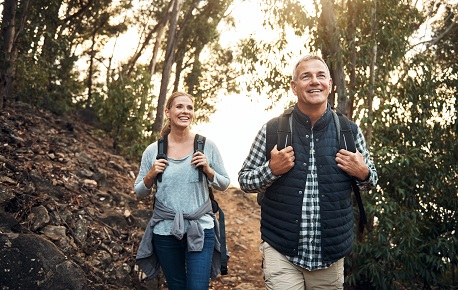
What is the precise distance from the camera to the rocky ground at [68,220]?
4.84 m

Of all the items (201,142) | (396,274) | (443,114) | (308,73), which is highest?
(443,114)

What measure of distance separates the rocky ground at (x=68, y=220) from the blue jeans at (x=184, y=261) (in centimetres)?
153

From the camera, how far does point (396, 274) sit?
299 inches

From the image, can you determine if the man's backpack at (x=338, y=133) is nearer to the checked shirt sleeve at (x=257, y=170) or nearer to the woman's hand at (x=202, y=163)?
the checked shirt sleeve at (x=257, y=170)

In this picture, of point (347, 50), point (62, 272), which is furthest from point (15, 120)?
point (347, 50)

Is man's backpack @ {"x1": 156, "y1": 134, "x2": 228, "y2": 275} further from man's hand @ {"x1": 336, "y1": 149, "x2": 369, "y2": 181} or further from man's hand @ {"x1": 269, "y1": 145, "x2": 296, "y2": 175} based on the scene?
man's hand @ {"x1": 336, "y1": 149, "x2": 369, "y2": 181}

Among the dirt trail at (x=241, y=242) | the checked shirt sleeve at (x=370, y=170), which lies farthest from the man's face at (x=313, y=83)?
the dirt trail at (x=241, y=242)

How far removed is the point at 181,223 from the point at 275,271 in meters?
0.94

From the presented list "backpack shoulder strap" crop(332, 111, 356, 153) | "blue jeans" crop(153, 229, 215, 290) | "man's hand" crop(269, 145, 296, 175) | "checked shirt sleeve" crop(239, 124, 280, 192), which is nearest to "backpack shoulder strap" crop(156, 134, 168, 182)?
"blue jeans" crop(153, 229, 215, 290)

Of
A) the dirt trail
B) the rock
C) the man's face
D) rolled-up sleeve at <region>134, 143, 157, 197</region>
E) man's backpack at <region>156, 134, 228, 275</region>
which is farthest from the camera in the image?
the dirt trail

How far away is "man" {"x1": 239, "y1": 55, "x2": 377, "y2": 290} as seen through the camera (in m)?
3.10

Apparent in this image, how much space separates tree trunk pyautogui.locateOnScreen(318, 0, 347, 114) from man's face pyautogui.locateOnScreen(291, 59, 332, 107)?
4.52m

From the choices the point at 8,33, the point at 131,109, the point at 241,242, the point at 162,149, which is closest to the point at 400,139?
the point at 241,242

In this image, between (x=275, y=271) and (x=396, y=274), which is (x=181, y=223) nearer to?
(x=275, y=271)
